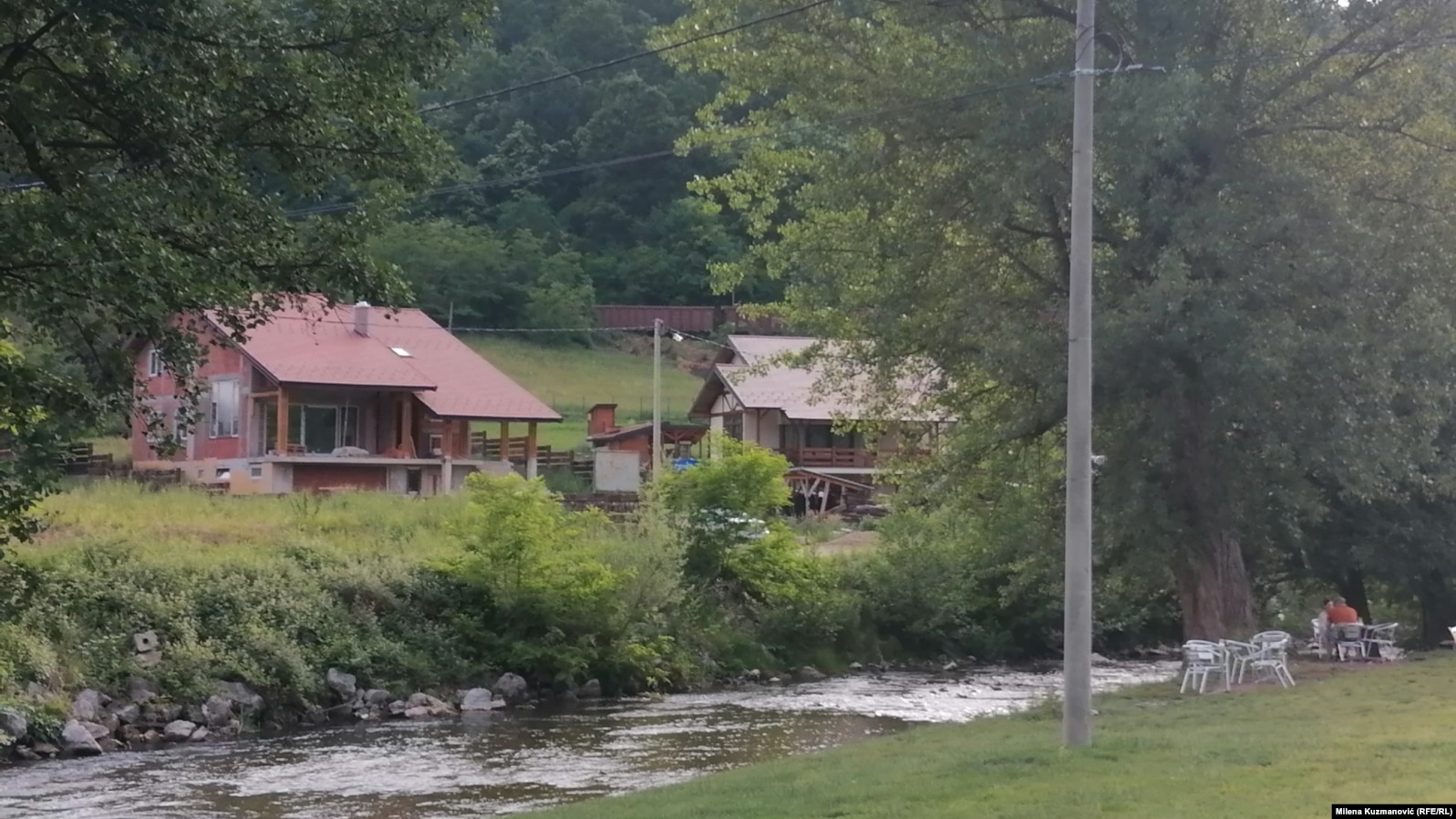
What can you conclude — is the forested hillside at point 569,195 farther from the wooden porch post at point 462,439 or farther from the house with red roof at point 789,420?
the wooden porch post at point 462,439

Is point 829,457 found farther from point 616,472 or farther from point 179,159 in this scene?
point 179,159

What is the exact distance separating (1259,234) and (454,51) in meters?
10.9

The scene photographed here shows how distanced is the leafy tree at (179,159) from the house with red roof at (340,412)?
3425 centimetres

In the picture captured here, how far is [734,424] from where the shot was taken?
61094 mm

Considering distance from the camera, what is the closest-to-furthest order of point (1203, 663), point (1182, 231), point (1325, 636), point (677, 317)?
point (1182, 231) → point (1203, 663) → point (1325, 636) → point (677, 317)

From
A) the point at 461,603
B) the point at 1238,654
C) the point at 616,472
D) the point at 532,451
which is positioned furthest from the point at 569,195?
the point at 1238,654

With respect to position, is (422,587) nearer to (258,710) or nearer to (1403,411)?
(258,710)

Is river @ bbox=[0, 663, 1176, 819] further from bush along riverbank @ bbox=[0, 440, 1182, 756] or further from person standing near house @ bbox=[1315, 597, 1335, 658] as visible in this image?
person standing near house @ bbox=[1315, 597, 1335, 658]

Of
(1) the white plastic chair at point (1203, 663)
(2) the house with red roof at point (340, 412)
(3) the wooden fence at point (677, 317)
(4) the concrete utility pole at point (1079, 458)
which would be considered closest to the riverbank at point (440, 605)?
(1) the white plastic chair at point (1203, 663)

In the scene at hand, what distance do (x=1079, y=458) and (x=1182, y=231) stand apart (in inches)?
281

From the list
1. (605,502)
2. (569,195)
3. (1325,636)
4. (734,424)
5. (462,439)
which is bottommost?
(1325,636)

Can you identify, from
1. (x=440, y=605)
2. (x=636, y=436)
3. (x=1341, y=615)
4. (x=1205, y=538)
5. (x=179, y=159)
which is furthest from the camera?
(x=636, y=436)

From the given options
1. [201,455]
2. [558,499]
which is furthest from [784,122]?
[201,455]

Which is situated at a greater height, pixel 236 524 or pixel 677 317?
pixel 677 317
